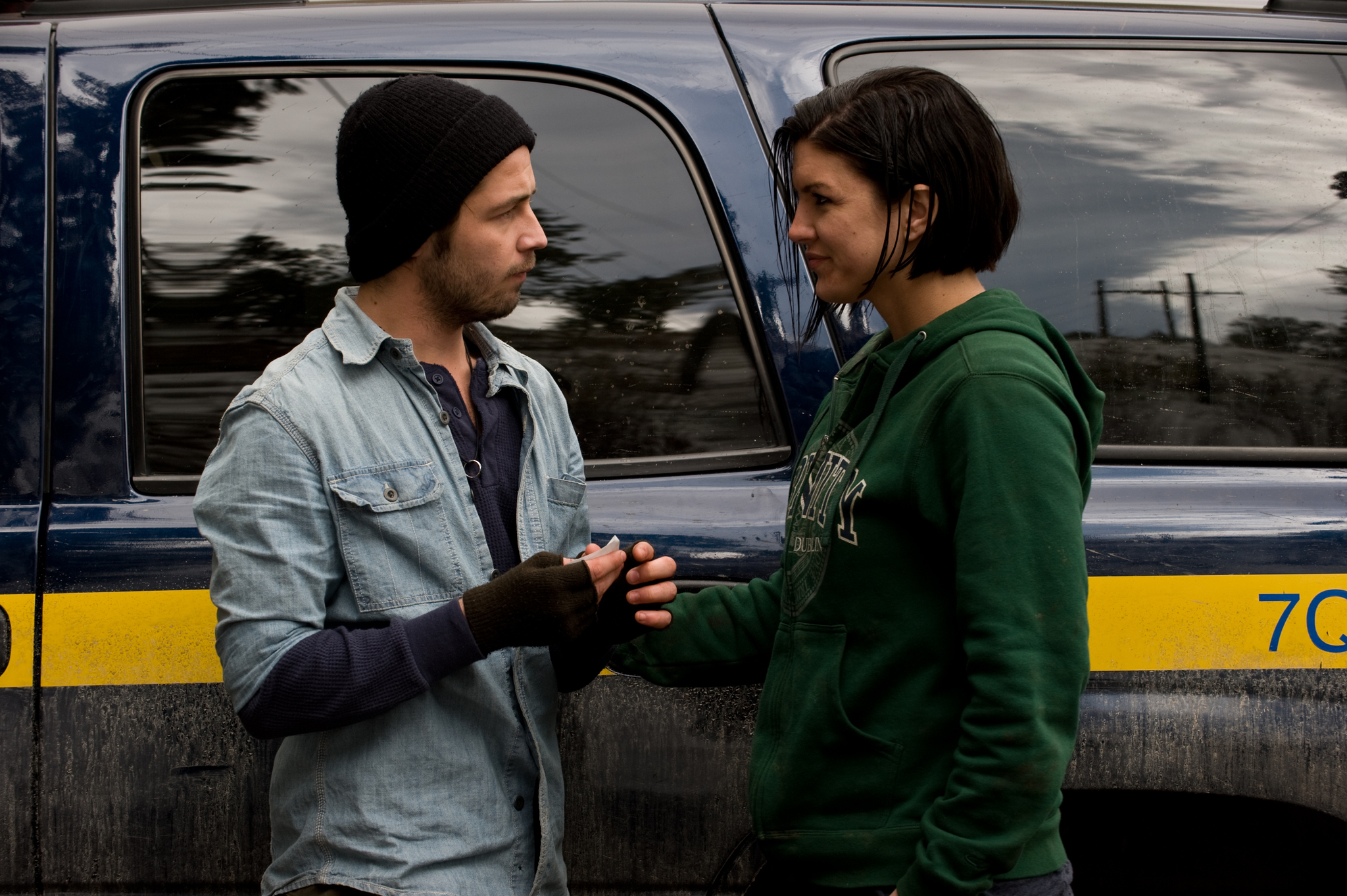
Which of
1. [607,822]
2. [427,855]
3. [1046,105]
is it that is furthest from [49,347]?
[1046,105]

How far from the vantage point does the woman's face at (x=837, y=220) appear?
4.25ft

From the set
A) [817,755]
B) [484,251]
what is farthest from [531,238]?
[817,755]

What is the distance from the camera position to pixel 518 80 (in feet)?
5.96

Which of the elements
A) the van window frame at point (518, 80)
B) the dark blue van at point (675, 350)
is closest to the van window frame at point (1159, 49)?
the dark blue van at point (675, 350)

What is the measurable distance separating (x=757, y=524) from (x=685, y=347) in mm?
316

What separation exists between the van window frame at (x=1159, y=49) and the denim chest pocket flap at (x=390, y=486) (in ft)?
3.18

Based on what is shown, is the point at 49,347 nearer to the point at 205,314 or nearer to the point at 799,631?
the point at 205,314

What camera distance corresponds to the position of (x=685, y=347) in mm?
1756

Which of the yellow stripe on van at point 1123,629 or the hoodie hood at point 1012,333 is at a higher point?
the hoodie hood at point 1012,333

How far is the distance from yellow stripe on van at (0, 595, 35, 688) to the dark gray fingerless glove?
0.77 metres

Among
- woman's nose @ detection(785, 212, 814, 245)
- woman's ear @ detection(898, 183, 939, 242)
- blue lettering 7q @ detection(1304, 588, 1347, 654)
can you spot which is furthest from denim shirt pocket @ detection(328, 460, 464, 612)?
blue lettering 7q @ detection(1304, 588, 1347, 654)

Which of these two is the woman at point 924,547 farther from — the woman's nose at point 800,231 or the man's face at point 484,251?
the man's face at point 484,251

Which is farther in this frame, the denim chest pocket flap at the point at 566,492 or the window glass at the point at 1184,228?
the window glass at the point at 1184,228

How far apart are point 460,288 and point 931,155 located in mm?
665
